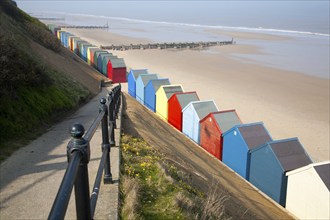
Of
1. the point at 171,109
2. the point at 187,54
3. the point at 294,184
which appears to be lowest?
the point at 294,184

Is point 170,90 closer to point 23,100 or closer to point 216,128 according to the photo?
point 216,128

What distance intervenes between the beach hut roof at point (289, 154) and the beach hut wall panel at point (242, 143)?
885mm

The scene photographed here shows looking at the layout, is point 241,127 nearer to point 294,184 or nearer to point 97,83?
point 294,184

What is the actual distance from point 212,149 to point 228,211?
639 cm

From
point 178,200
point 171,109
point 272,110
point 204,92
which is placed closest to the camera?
point 178,200

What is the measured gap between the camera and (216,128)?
12297mm

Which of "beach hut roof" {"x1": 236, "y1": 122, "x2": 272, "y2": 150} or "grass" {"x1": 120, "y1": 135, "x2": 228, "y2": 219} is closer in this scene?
"grass" {"x1": 120, "y1": 135, "x2": 228, "y2": 219}

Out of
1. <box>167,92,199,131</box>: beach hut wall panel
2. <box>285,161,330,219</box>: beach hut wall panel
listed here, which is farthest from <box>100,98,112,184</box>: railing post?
<box>167,92,199,131</box>: beach hut wall panel

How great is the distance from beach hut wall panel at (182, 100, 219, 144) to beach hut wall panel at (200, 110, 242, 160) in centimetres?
58

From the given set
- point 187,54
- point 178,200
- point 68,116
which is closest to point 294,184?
point 178,200

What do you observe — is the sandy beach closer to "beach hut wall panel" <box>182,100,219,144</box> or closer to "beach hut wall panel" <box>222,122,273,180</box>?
"beach hut wall panel" <box>182,100,219,144</box>

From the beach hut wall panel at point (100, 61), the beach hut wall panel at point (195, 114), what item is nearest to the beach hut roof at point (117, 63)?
the beach hut wall panel at point (100, 61)

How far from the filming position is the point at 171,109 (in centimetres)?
1587

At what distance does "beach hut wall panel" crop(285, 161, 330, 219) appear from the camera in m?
8.27
